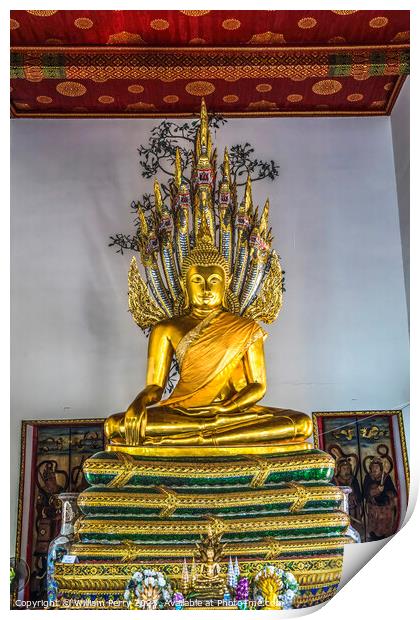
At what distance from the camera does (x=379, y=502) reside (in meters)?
5.94

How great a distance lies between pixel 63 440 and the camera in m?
6.06

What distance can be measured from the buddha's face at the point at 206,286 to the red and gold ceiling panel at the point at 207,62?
1457mm

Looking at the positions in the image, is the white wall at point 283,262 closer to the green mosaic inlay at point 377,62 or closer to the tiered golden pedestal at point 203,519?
the green mosaic inlay at point 377,62

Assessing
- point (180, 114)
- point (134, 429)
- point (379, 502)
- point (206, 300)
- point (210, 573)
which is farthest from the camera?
point (180, 114)

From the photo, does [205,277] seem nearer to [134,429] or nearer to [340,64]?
[134,429]

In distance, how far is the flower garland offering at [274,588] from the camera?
4277 millimetres

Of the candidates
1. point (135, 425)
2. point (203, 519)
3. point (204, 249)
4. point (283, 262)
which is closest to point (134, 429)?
point (135, 425)

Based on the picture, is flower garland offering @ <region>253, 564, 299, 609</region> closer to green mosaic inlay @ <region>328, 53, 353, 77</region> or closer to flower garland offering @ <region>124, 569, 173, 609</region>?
flower garland offering @ <region>124, 569, 173, 609</region>

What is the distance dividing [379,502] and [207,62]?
308 cm

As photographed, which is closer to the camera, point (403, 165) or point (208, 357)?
point (208, 357)

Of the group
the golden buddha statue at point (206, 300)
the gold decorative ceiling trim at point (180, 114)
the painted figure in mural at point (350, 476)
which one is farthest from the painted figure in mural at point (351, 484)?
the gold decorative ceiling trim at point (180, 114)

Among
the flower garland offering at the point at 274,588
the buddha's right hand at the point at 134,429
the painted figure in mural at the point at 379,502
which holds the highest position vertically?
the buddha's right hand at the point at 134,429

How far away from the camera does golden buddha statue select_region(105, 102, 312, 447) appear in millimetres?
5312

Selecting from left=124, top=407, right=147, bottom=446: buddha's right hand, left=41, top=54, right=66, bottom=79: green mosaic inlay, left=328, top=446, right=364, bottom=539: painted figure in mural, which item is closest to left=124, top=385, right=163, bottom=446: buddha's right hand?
left=124, top=407, right=147, bottom=446: buddha's right hand
